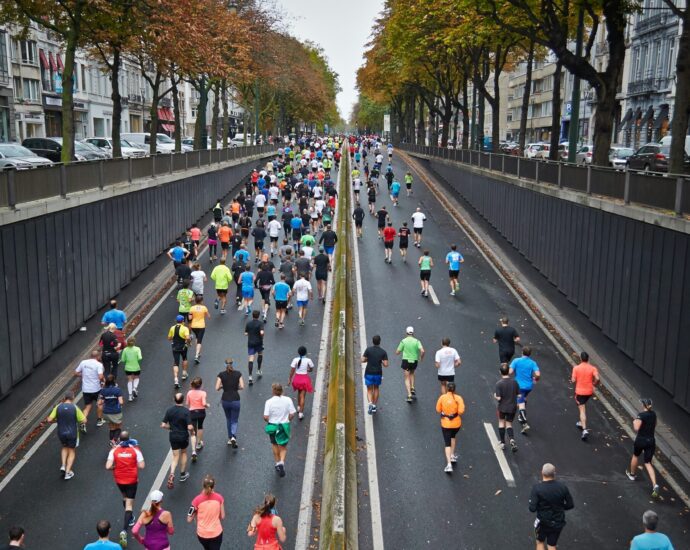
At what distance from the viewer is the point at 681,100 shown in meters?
18.9

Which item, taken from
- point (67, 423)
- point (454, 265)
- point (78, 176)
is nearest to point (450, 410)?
point (67, 423)

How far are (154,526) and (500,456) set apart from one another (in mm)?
7212

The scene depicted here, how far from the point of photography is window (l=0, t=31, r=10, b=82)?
4559cm

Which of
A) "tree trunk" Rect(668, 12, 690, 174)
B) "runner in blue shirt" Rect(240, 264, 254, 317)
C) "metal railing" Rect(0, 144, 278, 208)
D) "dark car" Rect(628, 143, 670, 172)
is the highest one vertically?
"tree trunk" Rect(668, 12, 690, 174)

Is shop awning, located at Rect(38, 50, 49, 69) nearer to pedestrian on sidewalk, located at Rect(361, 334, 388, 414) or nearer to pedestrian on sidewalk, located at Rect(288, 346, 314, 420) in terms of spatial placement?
pedestrian on sidewalk, located at Rect(288, 346, 314, 420)

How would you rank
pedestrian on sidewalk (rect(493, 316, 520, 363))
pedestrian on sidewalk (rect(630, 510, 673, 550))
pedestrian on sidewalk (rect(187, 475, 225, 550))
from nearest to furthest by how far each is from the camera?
pedestrian on sidewalk (rect(630, 510, 673, 550)) → pedestrian on sidewalk (rect(187, 475, 225, 550)) → pedestrian on sidewalk (rect(493, 316, 520, 363))

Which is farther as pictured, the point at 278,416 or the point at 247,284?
the point at 247,284

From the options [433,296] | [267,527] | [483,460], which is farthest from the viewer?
[433,296]

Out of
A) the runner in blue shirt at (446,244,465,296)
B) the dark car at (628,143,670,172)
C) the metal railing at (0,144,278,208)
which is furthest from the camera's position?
the dark car at (628,143,670,172)

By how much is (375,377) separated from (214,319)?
821 cm

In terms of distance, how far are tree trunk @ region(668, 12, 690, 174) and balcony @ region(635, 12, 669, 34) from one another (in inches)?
1367

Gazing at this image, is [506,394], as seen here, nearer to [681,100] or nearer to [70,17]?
[681,100]

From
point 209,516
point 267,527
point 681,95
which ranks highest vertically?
point 681,95

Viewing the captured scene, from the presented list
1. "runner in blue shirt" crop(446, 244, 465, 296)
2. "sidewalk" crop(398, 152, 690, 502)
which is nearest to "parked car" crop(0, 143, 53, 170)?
"runner in blue shirt" crop(446, 244, 465, 296)
